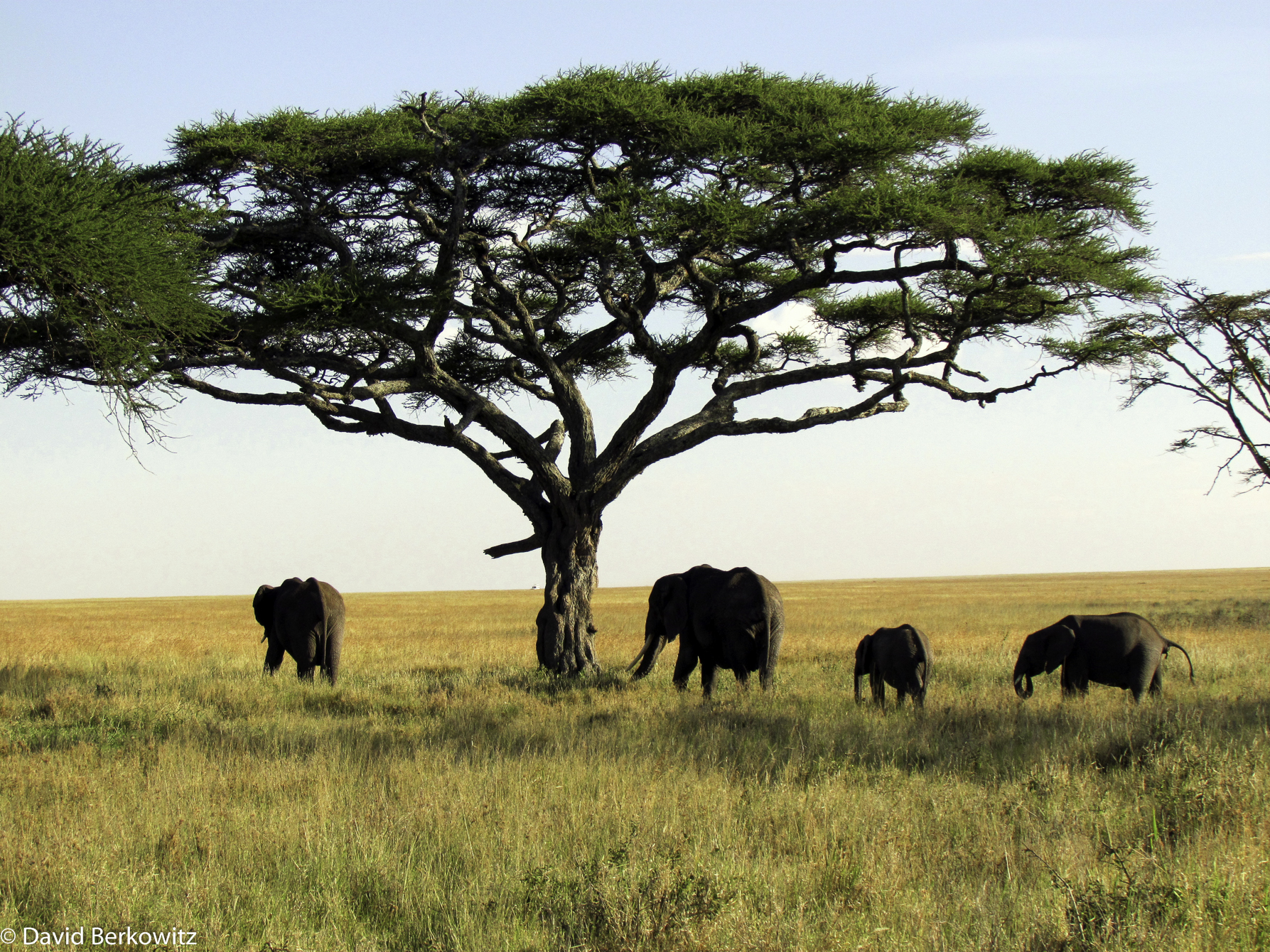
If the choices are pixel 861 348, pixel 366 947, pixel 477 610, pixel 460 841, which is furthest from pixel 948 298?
pixel 477 610

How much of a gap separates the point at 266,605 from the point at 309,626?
2.03 meters

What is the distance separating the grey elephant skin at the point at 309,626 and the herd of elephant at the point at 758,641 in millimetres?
16

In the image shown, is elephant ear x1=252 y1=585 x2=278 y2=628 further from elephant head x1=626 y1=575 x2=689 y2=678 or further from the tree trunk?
elephant head x1=626 y1=575 x2=689 y2=678

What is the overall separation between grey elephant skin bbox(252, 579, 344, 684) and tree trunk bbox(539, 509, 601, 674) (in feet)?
11.5

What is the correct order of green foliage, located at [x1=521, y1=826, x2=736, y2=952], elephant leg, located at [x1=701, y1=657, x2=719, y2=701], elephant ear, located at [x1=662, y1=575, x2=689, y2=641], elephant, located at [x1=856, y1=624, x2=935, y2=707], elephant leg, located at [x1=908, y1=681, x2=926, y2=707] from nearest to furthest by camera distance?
green foliage, located at [x1=521, y1=826, x2=736, y2=952]
elephant leg, located at [x1=908, y1=681, x2=926, y2=707]
elephant, located at [x1=856, y1=624, x2=935, y2=707]
elephant leg, located at [x1=701, y1=657, x2=719, y2=701]
elephant ear, located at [x1=662, y1=575, x2=689, y2=641]

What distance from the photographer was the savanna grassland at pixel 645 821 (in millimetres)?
5043

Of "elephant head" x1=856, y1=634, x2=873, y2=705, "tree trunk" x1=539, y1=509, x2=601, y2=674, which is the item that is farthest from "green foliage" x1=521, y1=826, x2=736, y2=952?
"tree trunk" x1=539, y1=509, x2=601, y2=674

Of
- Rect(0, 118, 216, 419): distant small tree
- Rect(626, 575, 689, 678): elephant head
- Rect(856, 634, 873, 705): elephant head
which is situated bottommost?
Rect(856, 634, 873, 705): elephant head

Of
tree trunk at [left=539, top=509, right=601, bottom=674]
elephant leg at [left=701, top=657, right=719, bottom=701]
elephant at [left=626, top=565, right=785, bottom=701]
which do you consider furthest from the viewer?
tree trunk at [left=539, top=509, right=601, bottom=674]

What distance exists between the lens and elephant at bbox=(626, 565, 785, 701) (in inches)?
547

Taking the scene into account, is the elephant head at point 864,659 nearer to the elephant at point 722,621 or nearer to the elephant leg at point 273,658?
the elephant at point 722,621

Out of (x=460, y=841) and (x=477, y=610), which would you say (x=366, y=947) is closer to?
(x=460, y=841)

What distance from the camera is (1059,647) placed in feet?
41.8

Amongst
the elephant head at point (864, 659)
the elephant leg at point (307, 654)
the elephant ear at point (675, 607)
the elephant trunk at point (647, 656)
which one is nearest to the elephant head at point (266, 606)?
the elephant leg at point (307, 654)
